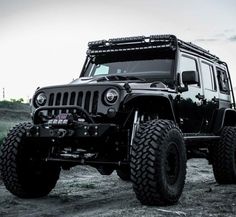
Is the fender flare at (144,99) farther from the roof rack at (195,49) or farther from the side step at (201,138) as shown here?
the roof rack at (195,49)

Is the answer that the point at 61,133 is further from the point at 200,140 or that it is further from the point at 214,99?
the point at 214,99

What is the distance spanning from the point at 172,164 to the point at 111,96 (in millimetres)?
1130

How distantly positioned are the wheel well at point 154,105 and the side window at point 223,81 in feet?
9.23

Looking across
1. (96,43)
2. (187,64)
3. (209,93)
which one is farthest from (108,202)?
(209,93)

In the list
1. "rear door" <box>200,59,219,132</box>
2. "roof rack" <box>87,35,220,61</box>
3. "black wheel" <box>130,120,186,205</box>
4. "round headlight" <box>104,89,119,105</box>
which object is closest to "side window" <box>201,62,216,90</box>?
"rear door" <box>200,59,219,132</box>

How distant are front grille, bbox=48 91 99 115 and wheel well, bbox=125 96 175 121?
418 mm

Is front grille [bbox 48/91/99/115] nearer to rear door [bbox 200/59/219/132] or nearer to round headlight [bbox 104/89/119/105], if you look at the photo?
round headlight [bbox 104/89/119/105]

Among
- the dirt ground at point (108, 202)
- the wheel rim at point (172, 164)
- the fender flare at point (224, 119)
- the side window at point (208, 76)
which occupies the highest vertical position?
the side window at point (208, 76)

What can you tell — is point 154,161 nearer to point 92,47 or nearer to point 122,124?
point 122,124

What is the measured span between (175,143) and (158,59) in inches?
70.7

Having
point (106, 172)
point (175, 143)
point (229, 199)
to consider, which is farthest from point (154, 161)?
point (229, 199)

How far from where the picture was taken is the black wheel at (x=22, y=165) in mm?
6191

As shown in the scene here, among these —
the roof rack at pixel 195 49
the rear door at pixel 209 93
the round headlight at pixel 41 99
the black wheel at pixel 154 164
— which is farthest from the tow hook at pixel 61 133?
the rear door at pixel 209 93

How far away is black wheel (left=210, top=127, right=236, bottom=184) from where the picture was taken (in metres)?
8.01
